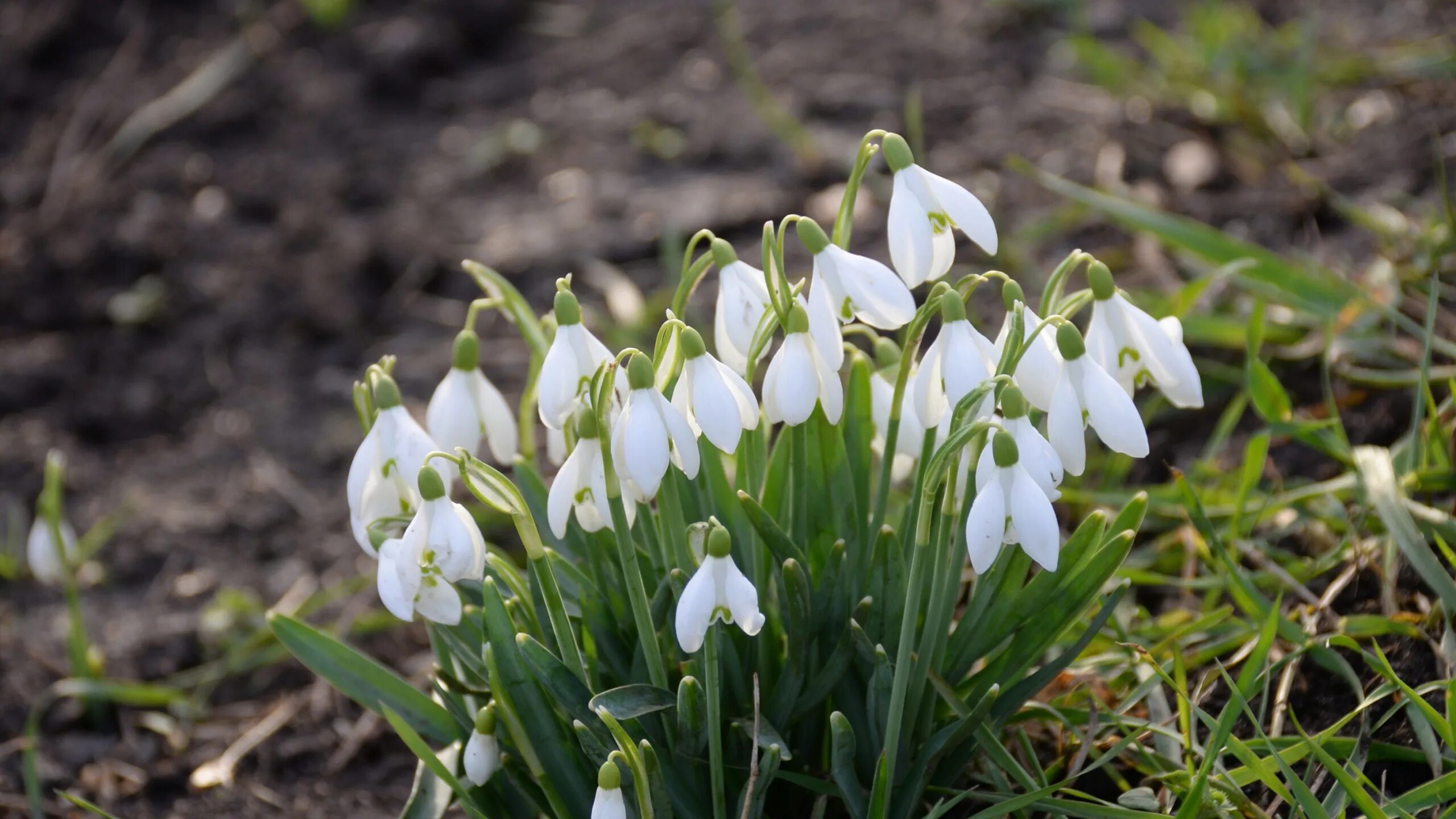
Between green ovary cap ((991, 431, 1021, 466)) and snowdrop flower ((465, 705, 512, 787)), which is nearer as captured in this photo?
green ovary cap ((991, 431, 1021, 466))

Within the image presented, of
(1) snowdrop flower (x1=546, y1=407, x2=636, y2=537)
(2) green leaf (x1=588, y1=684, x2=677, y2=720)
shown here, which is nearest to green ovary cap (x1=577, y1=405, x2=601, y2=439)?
(1) snowdrop flower (x1=546, y1=407, x2=636, y2=537)

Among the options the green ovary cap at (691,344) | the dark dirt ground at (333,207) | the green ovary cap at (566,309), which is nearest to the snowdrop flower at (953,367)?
the green ovary cap at (691,344)

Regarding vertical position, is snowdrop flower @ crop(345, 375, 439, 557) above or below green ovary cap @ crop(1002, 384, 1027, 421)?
below

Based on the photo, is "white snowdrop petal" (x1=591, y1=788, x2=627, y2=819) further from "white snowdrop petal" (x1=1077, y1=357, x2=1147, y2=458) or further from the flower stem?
"white snowdrop petal" (x1=1077, y1=357, x2=1147, y2=458)

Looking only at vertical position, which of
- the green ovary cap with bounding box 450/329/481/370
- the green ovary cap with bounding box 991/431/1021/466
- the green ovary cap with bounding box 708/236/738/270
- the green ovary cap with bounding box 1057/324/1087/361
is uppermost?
the green ovary cap with bounding box 708/236/738/270

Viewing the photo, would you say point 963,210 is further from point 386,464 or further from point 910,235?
point 386,464

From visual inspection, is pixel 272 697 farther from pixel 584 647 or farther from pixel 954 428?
pixel 954 428

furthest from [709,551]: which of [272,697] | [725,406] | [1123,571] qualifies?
[272,697]

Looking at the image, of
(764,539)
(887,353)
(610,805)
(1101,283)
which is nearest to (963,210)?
(1101,283)
